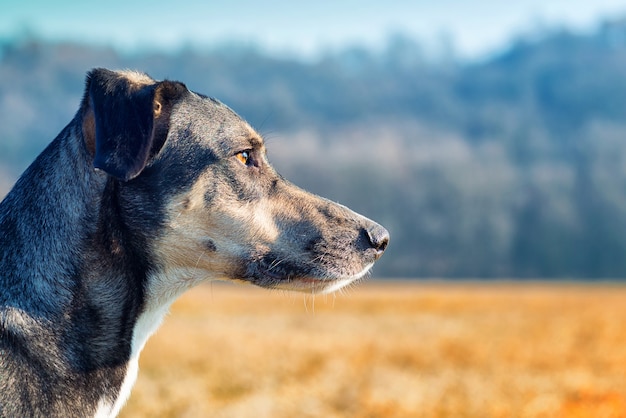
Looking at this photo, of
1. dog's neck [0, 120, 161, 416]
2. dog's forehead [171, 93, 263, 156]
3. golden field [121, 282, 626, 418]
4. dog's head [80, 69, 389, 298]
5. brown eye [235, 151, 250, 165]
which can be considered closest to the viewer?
dog's neck [0, 120, 161, 416]

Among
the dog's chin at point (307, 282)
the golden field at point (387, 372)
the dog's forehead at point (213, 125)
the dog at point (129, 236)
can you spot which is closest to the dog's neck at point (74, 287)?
the dog at point (129, 236)

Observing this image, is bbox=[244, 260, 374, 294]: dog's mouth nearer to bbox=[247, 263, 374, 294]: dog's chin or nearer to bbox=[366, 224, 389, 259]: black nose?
bbox=[247, 263, 374, 294]: dog's chin

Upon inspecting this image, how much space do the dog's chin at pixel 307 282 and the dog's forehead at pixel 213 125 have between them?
2.38 feet

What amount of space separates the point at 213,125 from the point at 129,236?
2.57ft

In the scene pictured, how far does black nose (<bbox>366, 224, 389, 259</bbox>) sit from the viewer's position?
420 cm

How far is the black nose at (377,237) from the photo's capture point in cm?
420

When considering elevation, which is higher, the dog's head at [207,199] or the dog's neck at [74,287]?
the dog's head at [207,199]

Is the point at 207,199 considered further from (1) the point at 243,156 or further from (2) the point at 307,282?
(2) the point at 307,282

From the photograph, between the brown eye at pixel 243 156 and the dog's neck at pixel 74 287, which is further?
the brown eye at pixel 243 156

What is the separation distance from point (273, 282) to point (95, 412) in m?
1.14

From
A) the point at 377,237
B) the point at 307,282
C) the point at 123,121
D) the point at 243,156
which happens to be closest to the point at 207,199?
the point at 243,156

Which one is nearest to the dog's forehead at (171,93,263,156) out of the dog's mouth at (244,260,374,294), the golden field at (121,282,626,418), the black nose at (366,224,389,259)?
the dog's mouth at (244,260,374,294)

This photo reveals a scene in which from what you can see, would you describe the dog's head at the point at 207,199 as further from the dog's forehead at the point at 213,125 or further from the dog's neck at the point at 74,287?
the dog's neck at the point at 74,287

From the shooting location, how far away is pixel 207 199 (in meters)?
3.94
